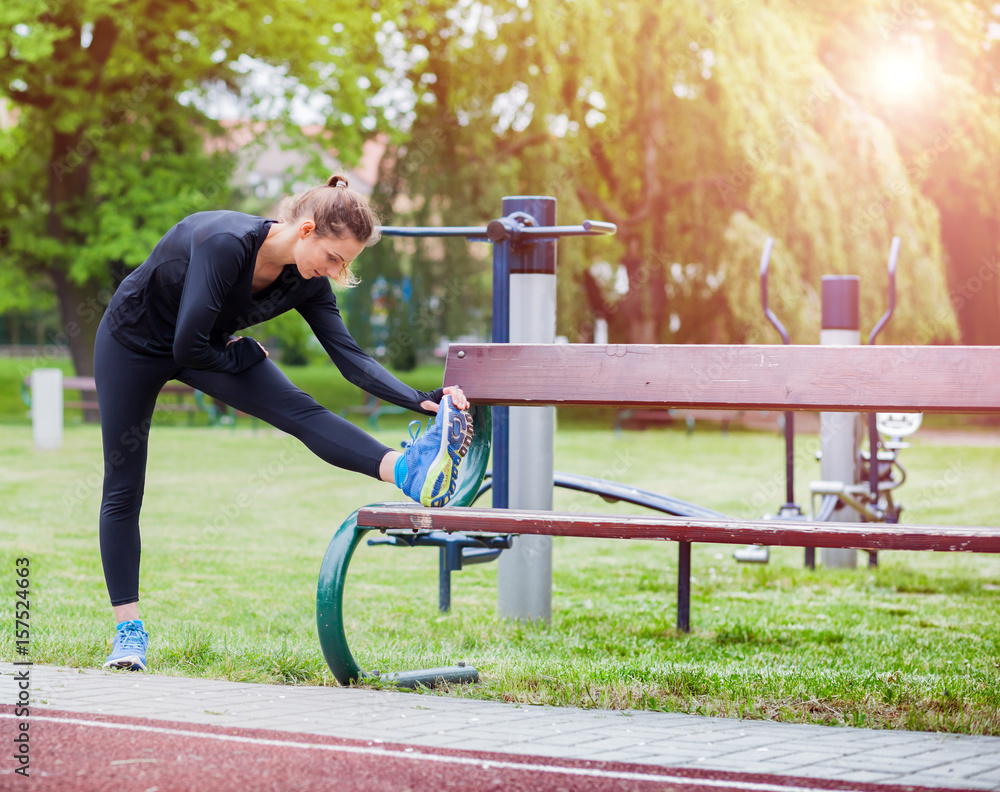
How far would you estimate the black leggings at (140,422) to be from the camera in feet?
12.7

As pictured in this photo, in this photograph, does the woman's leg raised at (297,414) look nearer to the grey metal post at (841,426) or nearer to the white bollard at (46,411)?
the grey metal post at (841,426)

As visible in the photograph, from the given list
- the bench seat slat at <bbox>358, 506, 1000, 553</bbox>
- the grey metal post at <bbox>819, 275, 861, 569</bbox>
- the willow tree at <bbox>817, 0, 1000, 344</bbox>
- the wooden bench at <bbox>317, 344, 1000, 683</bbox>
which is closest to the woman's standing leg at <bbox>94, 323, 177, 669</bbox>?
the wooden bench at <bbox>317, 344, 1000, 683</bbox>

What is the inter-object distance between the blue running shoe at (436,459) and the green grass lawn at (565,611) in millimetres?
600

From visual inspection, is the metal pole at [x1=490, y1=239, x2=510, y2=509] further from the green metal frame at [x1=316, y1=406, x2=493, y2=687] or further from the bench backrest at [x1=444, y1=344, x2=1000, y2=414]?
the green metal frame at [x1=316, y1=406, x2=493, y2=687]

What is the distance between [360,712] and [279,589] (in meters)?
2.97

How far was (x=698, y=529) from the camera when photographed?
3371mm

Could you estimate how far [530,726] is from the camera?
130 inches

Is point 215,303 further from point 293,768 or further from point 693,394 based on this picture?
point 693,394

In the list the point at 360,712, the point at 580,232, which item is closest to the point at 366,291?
the point at 580,232

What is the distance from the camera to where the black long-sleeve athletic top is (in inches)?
141

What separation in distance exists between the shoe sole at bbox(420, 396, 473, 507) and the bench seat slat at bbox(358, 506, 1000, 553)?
0.05 metres

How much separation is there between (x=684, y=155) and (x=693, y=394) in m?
16.7

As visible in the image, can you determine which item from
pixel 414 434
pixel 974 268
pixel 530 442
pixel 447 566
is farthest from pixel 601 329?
pixel 414 434

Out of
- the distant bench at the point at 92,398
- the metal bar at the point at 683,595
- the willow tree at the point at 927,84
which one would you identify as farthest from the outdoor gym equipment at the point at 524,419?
the willow tree at the point at 927,84
